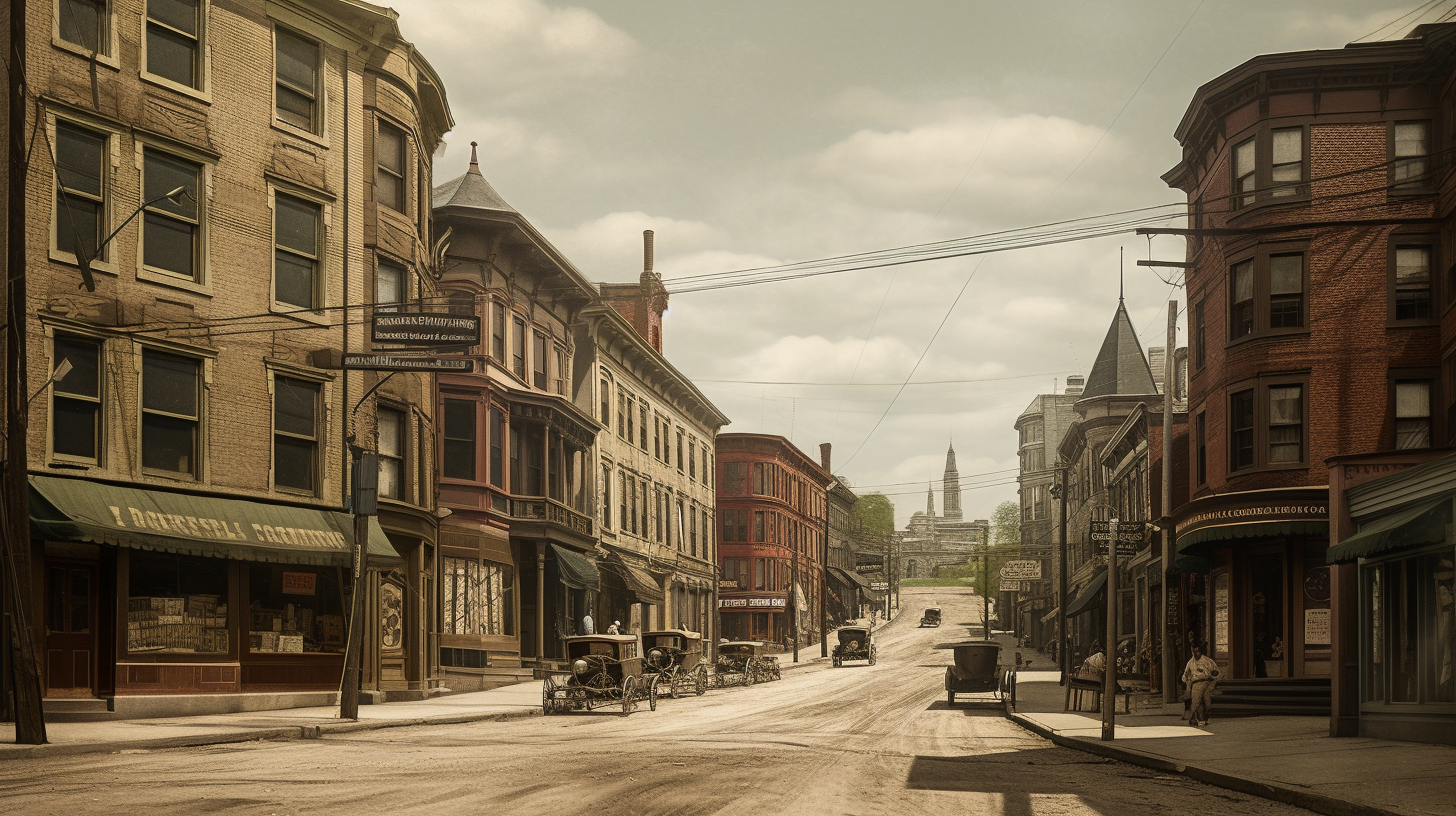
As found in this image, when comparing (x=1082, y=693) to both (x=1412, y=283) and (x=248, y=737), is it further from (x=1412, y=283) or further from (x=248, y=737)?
(x=248, y=737)

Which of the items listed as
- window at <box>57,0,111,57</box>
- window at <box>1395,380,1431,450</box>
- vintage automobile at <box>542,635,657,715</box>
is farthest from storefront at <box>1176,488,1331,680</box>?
window at <box>57,0,111,57</box>

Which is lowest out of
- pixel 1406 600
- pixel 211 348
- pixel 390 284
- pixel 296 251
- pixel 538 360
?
pixel 1406 600

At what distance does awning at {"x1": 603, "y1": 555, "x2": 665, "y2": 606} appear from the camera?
176 feet

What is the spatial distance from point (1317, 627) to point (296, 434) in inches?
882

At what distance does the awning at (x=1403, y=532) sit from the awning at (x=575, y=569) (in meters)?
26.1

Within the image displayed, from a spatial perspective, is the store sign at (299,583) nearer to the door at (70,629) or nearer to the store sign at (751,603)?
the door at (70,629)

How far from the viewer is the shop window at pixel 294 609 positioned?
29.0 metres

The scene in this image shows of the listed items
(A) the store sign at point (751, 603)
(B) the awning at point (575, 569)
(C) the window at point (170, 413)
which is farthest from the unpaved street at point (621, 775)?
(A) the store sign at point (751, 603)

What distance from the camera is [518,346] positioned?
44.9 meters

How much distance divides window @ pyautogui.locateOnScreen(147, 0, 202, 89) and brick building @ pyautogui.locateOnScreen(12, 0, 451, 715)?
0.04 m

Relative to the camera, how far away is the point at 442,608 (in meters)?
38.1

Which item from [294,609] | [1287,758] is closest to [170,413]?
[294,609]

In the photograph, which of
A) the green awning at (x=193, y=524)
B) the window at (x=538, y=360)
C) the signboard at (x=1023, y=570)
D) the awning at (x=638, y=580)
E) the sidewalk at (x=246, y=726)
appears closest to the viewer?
the sidewalk at (x=246, y=726)

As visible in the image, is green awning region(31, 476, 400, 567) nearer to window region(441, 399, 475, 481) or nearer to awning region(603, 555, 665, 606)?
window region(441, 399, 475, 481)
